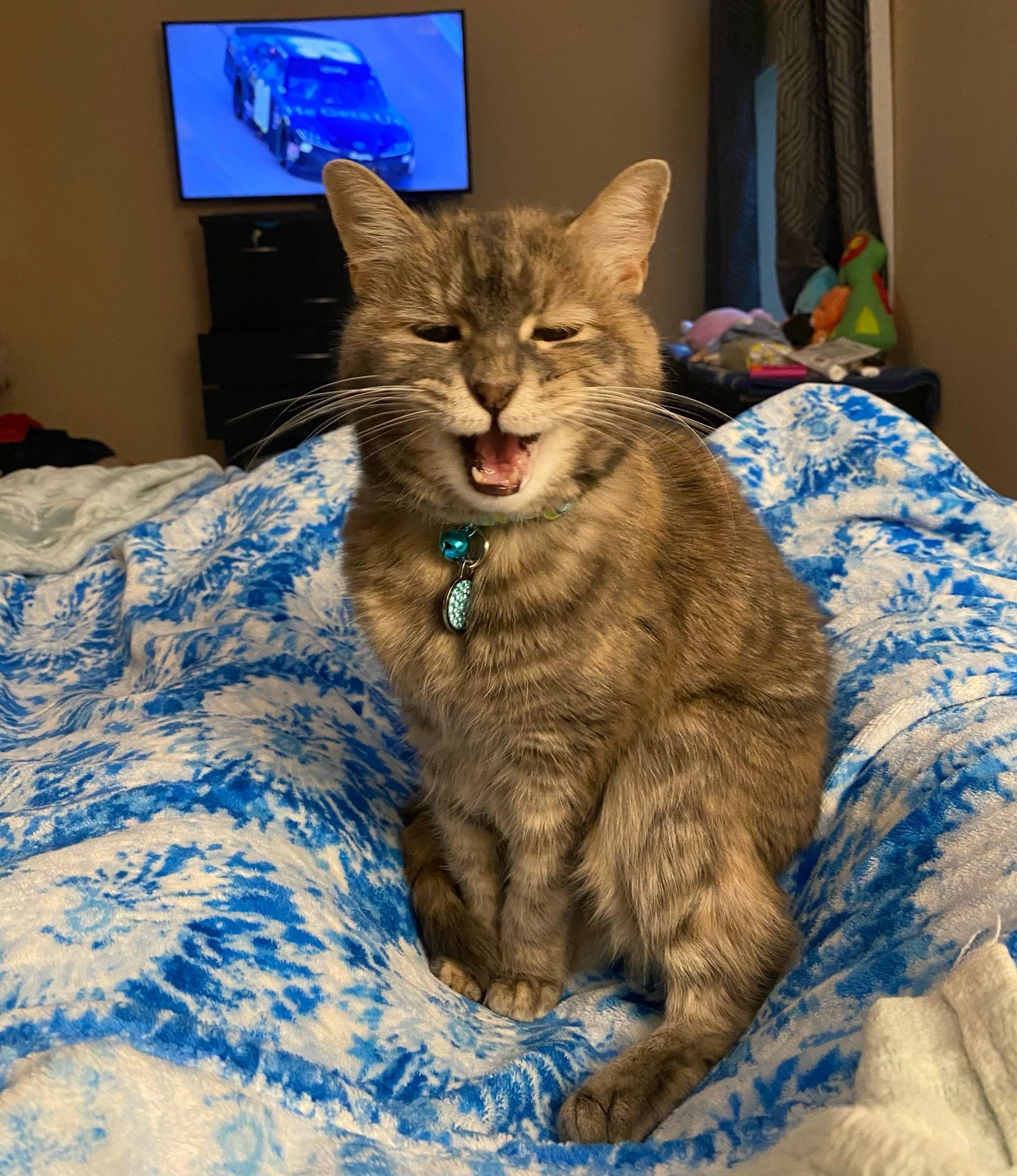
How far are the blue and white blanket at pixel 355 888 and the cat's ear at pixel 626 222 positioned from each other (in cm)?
63

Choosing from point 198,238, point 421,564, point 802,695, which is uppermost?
point 198,238

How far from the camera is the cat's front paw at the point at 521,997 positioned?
1156mm

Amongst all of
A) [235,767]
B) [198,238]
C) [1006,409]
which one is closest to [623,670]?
[235,767]

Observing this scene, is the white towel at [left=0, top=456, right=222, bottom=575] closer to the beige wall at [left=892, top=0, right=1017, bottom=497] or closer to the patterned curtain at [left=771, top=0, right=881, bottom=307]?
the beige wall at [left=892, top=0, right=1017, bottom=497]

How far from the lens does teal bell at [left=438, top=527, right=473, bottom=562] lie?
111 centimetres

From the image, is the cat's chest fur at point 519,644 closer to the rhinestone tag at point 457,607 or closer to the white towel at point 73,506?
the rhinestone tag at point 457,607

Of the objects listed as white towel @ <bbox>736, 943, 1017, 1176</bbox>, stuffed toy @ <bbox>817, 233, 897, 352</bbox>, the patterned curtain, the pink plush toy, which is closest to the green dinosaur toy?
stuffed toy @ <bbox>817, 233, 897, 352</bbox>

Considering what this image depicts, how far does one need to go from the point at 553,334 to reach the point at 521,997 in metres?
0.75

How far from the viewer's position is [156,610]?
1998 mm

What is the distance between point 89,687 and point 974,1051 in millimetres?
1582

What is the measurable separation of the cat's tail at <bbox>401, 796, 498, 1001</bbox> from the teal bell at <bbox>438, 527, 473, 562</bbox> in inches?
16.4

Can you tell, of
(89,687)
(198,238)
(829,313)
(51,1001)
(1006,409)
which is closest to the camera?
(51,1001)

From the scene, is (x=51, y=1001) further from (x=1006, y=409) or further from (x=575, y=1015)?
(x=1006, y=409)

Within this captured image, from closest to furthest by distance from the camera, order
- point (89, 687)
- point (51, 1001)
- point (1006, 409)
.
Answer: point (51, 1001) → point (89, 687) → point (1006, 409)
